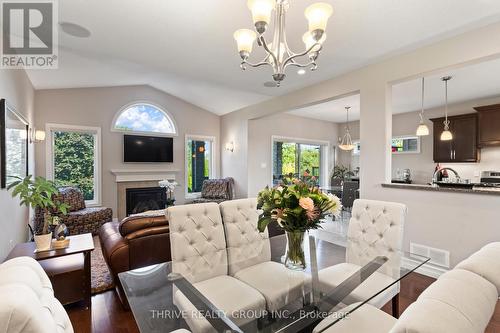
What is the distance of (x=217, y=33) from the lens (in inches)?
A: 115

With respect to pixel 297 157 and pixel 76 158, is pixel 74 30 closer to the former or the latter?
pixel 76 158

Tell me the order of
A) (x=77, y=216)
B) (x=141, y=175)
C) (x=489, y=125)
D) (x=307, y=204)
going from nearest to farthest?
(x=307, y=204) → (x=77, y=216) → (x=489, y=125) → (x=141, y=175)

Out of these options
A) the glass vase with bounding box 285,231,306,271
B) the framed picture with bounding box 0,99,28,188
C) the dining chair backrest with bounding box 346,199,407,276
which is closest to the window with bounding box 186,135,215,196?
the framed picture with bounding box 0,99,28,188

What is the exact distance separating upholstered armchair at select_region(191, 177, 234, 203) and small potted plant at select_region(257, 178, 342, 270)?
4667 millimetres

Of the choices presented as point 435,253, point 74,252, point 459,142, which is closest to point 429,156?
point 459,142

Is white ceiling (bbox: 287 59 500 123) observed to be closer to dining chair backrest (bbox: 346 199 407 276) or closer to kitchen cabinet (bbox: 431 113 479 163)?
kitchen cabinet (bbox: 431 113 479 163)

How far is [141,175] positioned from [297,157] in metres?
4.39

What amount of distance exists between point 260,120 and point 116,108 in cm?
342

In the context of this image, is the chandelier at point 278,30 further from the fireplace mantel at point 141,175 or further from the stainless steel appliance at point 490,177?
the stainless steel appliance at point 490,177

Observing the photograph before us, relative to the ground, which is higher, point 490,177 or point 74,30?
point 74,30

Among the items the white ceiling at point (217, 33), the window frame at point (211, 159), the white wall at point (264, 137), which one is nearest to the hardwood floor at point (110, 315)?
the white ceiling at point (217, 33)

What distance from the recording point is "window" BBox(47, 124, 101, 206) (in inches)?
197

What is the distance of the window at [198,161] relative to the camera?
671cm

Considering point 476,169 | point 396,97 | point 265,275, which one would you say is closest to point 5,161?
point 265,275
